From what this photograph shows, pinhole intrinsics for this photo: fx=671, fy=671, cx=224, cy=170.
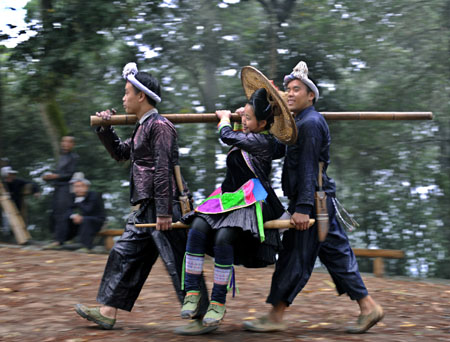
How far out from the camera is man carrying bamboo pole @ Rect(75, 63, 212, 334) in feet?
16.6

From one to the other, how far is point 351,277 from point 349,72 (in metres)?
6.87

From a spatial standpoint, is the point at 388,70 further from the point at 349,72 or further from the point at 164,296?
the point at 164,296

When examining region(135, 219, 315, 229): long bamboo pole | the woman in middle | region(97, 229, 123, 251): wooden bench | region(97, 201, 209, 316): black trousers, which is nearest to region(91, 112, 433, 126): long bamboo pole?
the woman in middle

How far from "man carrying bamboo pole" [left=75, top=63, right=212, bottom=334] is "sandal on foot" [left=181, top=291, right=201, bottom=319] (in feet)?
0.52

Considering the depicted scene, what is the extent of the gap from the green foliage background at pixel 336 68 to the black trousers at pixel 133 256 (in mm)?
6195

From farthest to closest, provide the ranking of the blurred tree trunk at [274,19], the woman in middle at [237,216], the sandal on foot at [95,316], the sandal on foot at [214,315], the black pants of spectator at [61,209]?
the blurred tree trunk at [274,19]
the black pants of spectator at [61,209]
the sandal on foot at [95,316]
the woman in middle at [237,216]
the sandal on foot at [214,315]

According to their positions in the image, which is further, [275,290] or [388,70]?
[388,70]

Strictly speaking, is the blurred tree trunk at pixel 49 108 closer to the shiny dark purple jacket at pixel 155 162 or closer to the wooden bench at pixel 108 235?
the wooden bench at pixel 108 235

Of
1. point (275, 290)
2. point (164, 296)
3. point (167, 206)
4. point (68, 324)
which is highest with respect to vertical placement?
point (167, 206)

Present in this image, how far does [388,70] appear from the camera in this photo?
11609mm

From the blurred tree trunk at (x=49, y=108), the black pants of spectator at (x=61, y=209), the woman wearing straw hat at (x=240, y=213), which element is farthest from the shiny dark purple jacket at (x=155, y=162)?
the blurred tree trunk at (x=49, y=108)

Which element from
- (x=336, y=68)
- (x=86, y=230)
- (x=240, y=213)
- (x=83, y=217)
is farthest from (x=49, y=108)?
(x=240, y=213)

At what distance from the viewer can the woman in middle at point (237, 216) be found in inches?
191

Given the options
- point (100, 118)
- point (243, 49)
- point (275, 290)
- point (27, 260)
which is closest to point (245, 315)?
point (275, 290)
